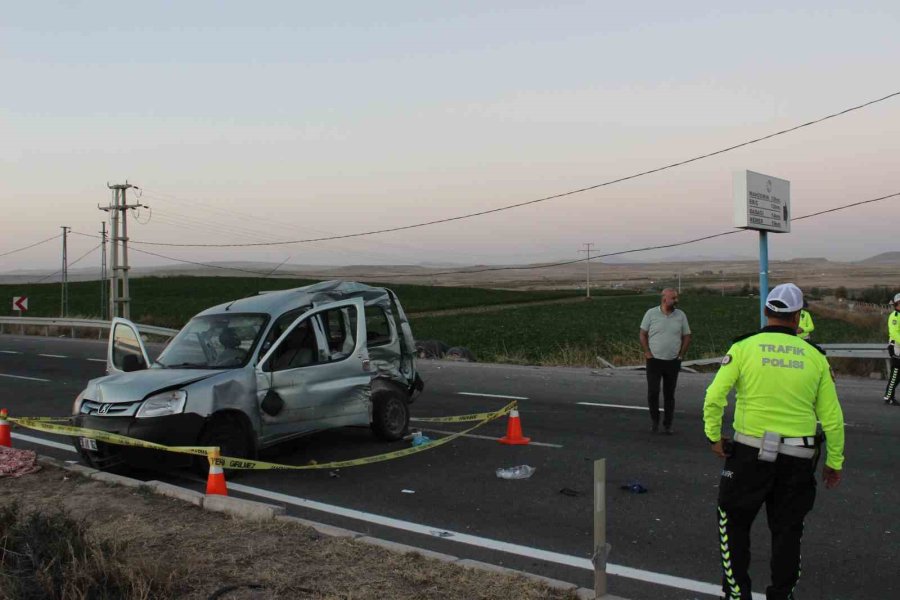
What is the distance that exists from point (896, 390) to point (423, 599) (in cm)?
1215

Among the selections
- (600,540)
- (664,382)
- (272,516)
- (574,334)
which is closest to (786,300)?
(600,540)

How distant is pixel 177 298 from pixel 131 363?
214 ft

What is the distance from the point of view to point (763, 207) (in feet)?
58.3

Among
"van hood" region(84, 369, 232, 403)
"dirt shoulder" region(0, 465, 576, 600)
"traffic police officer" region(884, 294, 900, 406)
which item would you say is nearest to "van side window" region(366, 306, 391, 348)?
"van hood" region(84, 369, 232, 403)

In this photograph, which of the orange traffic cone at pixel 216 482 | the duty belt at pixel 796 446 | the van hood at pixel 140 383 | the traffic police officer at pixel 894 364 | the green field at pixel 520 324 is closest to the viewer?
the duty belt at pixel 796 446

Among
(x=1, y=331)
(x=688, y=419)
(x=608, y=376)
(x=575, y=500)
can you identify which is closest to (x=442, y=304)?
(x=1, y=331)

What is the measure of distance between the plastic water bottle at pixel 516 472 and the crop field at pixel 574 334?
12249 mm

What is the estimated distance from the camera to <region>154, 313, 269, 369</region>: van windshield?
8.34m

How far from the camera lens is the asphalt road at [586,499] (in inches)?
210

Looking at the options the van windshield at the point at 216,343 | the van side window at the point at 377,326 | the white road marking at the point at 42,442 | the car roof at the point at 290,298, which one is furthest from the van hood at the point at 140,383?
the van side window at the point at 377,326

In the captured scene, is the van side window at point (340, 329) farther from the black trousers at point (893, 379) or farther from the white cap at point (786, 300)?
the black trousers at point (893, 379)

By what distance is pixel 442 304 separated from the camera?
69.2 meters

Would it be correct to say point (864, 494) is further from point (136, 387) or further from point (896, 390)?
point (896, 390)

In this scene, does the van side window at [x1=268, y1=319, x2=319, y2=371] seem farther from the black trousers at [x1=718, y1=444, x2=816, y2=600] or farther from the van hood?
the black trousers at [x1=718, y1=444, x2=816, y2=600]
